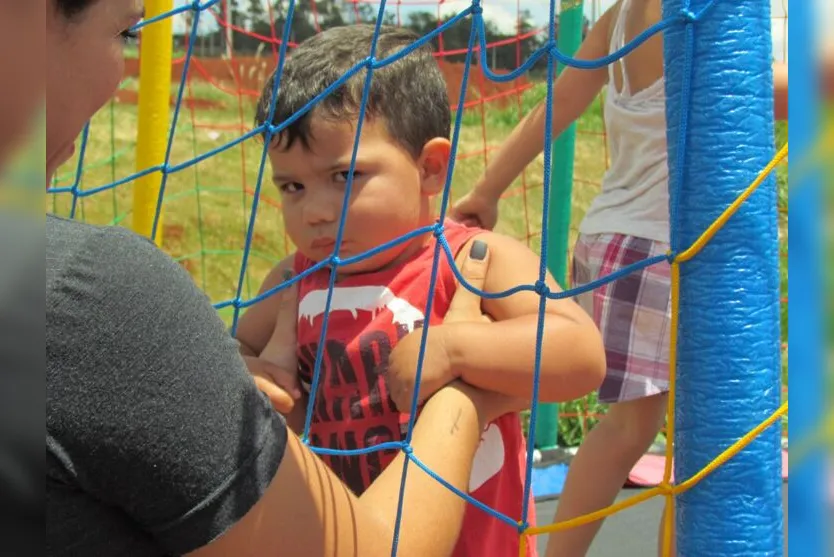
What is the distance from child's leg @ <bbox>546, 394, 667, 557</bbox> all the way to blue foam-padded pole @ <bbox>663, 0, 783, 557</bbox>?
100cm

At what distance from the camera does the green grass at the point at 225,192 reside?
507 cm

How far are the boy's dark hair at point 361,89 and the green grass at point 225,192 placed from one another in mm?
2878

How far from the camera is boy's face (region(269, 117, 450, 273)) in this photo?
1.29 metres

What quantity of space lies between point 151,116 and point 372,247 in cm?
73

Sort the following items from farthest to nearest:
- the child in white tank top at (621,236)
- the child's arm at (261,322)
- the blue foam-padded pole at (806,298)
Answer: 1. the child in white tank top at (621,236)
2. the child's arm at (261,322)
3. the blue foam-padded pole at (806,298)

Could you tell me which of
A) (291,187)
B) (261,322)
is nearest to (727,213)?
(291,187)

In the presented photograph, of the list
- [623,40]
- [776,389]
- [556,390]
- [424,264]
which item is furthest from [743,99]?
[623,40]

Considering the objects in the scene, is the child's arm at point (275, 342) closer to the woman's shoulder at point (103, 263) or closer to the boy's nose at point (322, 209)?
the boy's nose at point (322, 209)

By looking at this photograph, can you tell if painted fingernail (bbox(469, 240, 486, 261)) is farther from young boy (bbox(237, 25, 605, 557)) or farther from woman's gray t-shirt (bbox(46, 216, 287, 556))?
woman's gray t-shirt (bbox(46, 216, 287, 556))

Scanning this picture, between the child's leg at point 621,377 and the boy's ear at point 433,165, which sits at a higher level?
the boy's ear at point 433,165

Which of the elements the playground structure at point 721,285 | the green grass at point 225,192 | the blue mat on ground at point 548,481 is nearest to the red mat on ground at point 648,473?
the blue mat on ground at point 548,481

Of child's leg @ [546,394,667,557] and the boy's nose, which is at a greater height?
the boy's nose

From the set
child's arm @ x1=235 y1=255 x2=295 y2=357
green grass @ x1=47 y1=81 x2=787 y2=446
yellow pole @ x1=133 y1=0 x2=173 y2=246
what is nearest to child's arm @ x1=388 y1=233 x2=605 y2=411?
child's arm @ x1=235 y1=255 x2=295 y2=357

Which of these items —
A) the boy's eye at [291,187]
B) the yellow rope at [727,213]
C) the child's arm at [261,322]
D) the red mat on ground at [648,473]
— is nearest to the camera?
the yellow rope at [727,213]
